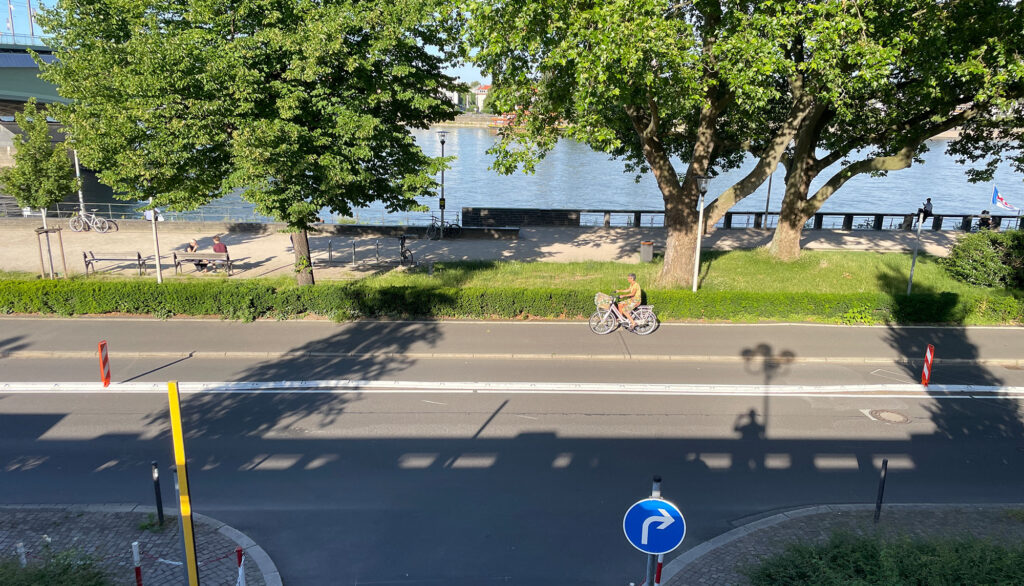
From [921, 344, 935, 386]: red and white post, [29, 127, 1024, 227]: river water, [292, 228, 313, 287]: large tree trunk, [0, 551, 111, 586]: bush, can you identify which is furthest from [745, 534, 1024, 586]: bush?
[29, 127, 1024, 227]: river water

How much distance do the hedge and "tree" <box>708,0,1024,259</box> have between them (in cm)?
339

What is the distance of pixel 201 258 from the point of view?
20297 mm

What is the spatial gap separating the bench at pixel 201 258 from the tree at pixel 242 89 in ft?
16.5

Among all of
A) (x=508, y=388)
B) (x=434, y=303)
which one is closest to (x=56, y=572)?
(x=508, y=388)

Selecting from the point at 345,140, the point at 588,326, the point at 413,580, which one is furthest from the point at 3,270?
the point at 413,580

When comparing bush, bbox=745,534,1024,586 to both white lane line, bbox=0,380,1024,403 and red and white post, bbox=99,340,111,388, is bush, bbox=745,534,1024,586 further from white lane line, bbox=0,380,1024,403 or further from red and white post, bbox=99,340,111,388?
red and white post, bbox=99,340,111,388

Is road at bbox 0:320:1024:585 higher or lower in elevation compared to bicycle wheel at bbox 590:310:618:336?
lower

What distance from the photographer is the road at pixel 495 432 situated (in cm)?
825

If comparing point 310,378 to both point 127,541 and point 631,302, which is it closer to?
point 127,541

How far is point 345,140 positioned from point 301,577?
10287 mm

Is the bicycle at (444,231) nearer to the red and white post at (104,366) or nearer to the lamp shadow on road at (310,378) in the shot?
the lamp shadow on road at (310,378)

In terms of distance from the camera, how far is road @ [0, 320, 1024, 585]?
8.25 m

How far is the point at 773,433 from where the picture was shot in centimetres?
1091

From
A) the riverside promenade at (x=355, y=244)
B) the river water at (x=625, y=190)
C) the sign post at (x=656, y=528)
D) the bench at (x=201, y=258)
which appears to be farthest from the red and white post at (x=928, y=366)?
the river water at (x=625, y=190)
